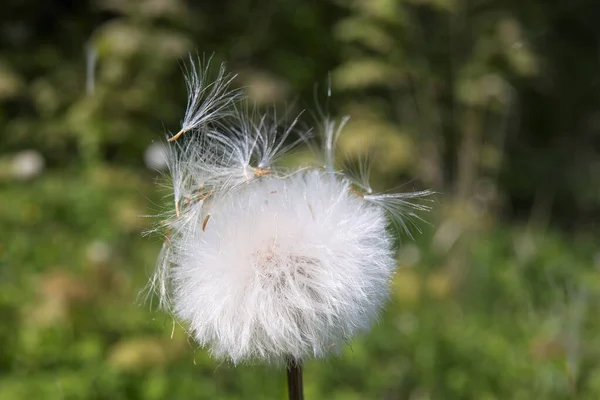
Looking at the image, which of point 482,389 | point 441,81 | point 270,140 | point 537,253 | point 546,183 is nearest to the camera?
point 270,140

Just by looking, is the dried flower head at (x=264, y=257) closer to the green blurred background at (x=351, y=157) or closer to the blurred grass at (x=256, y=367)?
the green blurred background at (x=351, y=157)

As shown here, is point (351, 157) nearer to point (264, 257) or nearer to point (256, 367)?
point (264, 257)

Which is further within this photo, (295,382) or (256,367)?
(256,367)

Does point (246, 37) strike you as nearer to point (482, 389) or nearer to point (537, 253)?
point (537, 253)

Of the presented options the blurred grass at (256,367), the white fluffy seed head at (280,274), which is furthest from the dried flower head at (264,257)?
the blurred grass at (256,367)

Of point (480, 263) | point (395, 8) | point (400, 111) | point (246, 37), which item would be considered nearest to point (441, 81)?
point (400, 111)

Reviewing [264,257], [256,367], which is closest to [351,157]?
[264,257]
